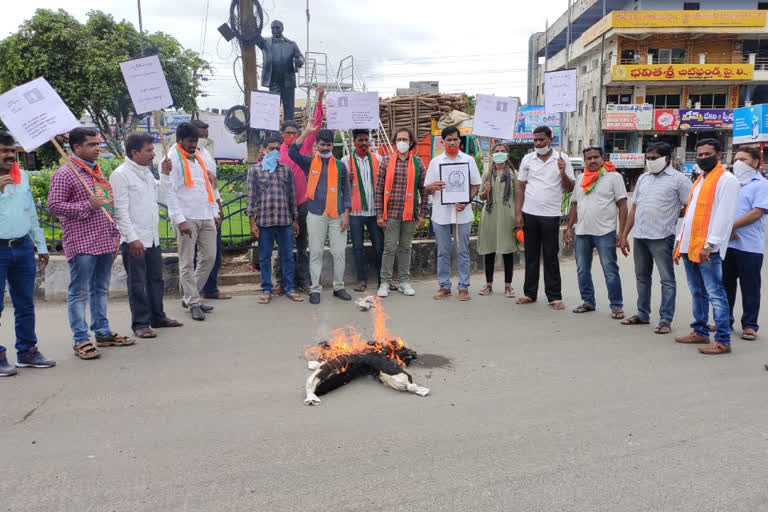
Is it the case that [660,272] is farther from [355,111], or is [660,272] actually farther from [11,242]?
[11,242]

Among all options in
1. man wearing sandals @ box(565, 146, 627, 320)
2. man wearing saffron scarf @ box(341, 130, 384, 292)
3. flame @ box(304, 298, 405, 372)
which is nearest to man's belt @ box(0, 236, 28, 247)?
flame @ box(304, 298, 405, 372)

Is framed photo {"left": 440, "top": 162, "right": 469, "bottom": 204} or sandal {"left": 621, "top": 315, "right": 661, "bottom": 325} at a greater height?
framed photo {"left": 440, "top": 162, "right": 469, "bottom": 204}

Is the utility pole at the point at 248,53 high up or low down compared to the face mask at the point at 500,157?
up

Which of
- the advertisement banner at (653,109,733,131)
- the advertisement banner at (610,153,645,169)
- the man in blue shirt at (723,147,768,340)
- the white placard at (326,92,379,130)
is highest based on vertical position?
the advertisement banner at (653,109,733,131)

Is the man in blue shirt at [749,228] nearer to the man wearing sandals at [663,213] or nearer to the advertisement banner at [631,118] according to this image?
the man wearing sandals at [663,213]

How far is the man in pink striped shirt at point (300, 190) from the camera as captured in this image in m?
7.59

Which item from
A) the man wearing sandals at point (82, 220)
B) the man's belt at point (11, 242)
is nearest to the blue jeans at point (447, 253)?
the man wearing sandals at point (82, 220)

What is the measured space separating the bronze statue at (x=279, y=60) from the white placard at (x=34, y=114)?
6213mm

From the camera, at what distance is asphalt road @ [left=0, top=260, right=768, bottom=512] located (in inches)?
115

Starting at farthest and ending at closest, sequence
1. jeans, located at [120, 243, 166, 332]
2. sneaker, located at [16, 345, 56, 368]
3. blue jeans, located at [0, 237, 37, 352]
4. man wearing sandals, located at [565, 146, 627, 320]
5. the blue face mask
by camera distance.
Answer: the blue face mask < man wearing sandals, located at [565, 146, 627, 320] < jeans, located at [120, 243, 166, 332] < sneaker, located at [16, 345, 56, 368] < blue jeans, located at [0, 237, 37, 352]

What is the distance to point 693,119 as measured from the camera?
38.4 meters

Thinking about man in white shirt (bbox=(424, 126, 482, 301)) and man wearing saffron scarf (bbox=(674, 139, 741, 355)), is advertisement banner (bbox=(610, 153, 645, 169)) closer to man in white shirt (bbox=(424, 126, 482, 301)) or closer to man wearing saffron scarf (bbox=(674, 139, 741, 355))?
man in white shirt (bbox=(424, 126, 482, 301))

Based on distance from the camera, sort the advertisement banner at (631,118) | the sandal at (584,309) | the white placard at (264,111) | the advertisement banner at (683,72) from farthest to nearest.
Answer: the advertisement banner at (631,118)
the advertisement banner at (683,72)
the white placard at (264,111)
the sandal at (584,309)

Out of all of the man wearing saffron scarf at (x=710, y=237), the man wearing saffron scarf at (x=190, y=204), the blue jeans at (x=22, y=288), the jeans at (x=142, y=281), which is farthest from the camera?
the man wearing saffron scarf at (x=190, y=204)
